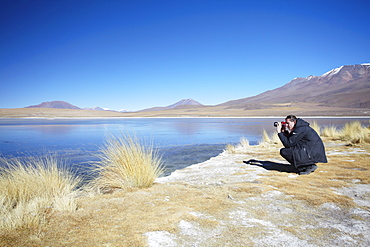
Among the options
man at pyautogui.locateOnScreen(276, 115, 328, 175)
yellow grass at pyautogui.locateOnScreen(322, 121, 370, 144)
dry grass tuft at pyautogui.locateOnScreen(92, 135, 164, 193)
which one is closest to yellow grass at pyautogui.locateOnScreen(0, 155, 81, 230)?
dry grass tuft at pyautogui.locateOnScreen(92, 135, 164, 193)

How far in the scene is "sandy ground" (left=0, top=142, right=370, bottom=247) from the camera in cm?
198

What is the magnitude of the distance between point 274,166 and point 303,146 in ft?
3.77

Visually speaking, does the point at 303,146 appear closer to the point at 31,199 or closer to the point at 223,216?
the point at 223,216

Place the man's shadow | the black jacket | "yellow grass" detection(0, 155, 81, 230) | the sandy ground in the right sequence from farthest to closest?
the man's shadow → the black jacket → "yellow grass" detection(0, 155, 81, 230) → the sandy ground

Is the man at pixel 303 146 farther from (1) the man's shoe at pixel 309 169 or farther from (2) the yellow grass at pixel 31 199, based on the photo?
(2) the yellow grass at pixel 31 199

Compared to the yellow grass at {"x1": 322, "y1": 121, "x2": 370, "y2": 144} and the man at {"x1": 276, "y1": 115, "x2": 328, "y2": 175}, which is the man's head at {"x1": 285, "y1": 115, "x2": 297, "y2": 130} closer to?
the man at {"x1": 276, "y1": 115, "x2": 328, "y2": 175}

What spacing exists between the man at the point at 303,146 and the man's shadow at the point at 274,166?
1.18ft

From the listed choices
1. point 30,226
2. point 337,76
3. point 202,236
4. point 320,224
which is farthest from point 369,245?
point 337,76

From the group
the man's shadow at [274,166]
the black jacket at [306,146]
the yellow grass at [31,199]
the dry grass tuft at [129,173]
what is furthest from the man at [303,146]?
the yellow grass at [31,199]

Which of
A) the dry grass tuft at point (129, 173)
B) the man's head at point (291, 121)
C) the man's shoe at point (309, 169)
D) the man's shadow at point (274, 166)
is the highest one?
the man's head at point (291, 121)

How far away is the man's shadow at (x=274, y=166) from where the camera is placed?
4959 mm

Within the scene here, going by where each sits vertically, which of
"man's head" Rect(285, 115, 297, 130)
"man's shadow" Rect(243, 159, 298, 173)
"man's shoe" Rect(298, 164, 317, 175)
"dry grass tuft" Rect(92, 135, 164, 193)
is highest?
"man's head" Rect(285, 115, 297, 130)

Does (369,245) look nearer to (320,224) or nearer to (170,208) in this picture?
(320,224)

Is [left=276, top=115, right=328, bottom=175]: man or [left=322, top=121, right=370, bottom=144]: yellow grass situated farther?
[left=322, top=121, right=370, bottom=144]: yellow grass
